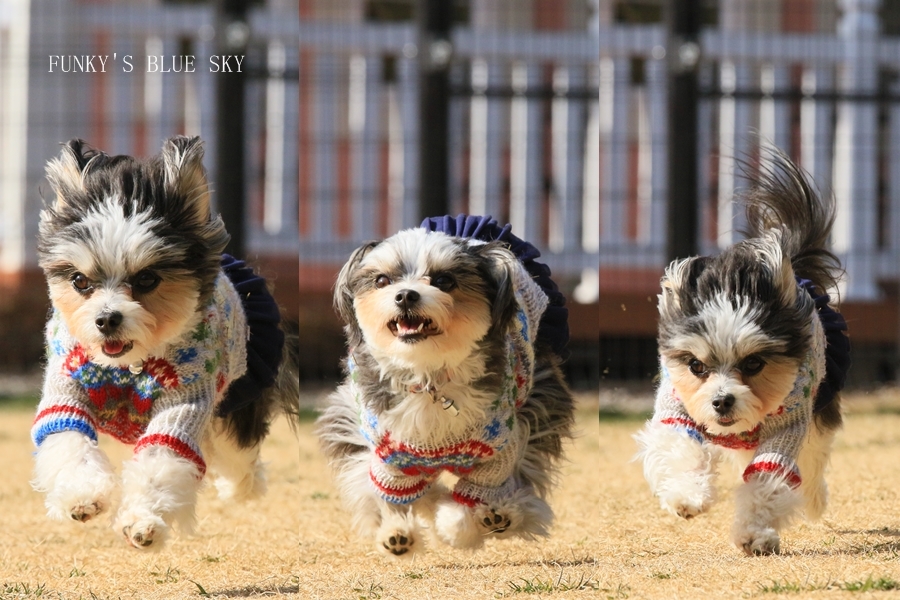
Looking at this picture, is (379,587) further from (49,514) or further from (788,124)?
(788,124)

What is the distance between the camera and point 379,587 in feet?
11.6

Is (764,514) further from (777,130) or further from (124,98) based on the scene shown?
(124,98)

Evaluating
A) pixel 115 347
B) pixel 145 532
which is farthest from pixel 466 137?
pixel 145 532

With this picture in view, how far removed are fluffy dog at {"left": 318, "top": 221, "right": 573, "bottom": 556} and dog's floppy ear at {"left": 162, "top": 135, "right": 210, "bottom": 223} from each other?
0.47m

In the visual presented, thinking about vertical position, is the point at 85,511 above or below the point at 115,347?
below

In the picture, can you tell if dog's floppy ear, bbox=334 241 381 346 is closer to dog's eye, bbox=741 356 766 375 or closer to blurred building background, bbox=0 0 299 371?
dog's eye, bbox=741 356 766 375

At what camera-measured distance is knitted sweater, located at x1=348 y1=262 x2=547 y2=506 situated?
372 centimetres

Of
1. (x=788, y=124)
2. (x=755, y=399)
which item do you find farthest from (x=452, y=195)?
(x=755, y=399)

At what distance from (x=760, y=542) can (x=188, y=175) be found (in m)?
2.01

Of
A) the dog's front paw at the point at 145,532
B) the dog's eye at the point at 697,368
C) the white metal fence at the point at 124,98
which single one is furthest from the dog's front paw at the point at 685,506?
the white metal fence at the point at 124,98

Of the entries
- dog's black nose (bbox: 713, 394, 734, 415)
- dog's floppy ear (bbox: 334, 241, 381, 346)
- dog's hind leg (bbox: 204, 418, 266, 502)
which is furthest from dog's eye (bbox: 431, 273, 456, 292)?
dog's hind leg (bbox: 204, 418, 266, 502)

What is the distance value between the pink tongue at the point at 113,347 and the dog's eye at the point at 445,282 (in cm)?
90

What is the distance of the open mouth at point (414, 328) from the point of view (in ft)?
11.5

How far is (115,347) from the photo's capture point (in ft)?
11.0
